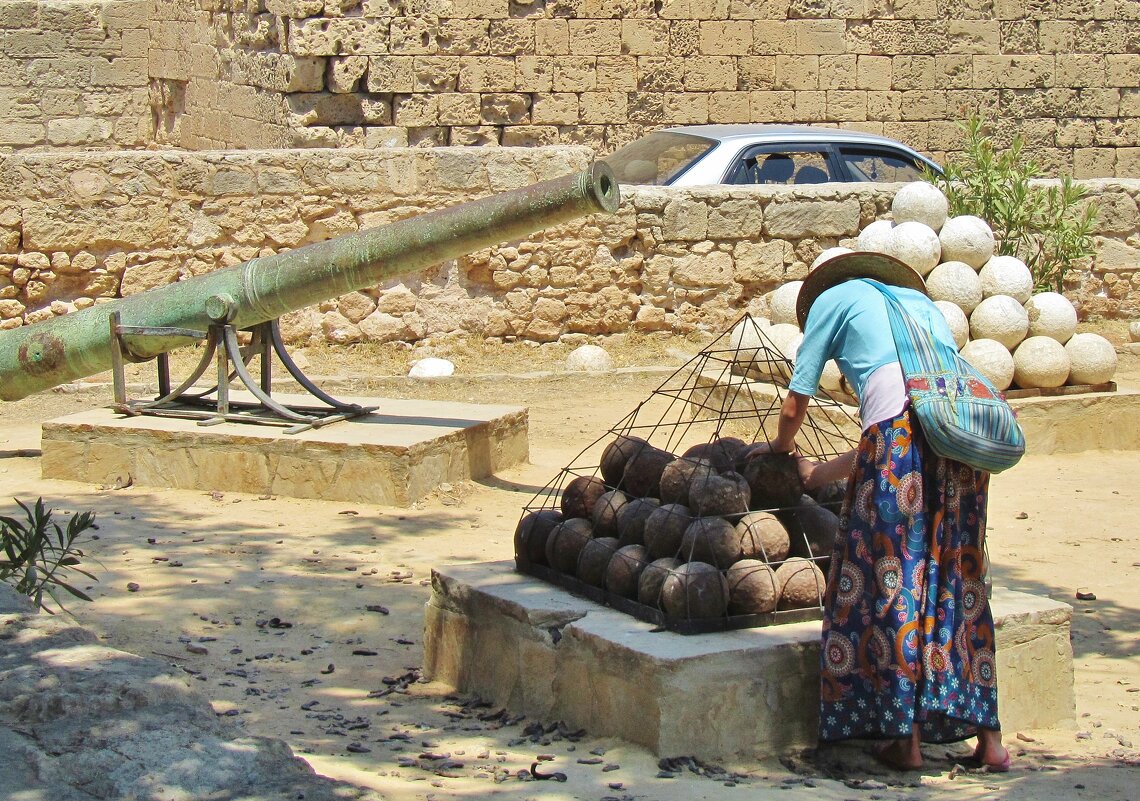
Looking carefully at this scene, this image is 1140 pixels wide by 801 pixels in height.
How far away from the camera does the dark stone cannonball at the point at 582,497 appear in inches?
189

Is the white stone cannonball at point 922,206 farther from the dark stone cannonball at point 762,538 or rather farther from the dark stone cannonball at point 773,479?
the dark stone cannonball at point 762,538

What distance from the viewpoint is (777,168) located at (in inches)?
436

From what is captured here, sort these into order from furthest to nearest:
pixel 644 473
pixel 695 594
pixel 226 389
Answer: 1. pixel 226 389
2. pixel 644 473
3. pixel 695 594

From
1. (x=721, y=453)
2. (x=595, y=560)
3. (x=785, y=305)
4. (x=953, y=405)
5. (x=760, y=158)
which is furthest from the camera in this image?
(x=760, y=158)

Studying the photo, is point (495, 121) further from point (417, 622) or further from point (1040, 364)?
point (417, 622)

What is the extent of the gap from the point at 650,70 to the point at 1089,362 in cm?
750

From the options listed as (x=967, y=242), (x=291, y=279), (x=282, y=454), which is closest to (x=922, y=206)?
(x=967, y=242)

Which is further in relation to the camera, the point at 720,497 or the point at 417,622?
the point at 417,622

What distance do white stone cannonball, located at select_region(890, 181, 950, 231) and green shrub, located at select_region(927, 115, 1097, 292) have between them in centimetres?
103

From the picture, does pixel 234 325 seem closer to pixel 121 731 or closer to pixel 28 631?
pixel 28 631

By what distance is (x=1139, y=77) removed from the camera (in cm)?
1664

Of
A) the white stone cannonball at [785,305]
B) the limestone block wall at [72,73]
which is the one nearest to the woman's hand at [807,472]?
the white stone cannonball at [785,305]

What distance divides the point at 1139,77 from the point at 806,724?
14502 mm

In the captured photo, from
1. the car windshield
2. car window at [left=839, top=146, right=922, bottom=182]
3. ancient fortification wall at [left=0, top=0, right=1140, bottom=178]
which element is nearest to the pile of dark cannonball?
the car windshield
